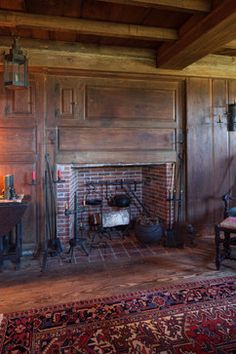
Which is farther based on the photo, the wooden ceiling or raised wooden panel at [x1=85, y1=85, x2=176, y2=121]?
raised wooden panel at [x1=85, y1=85, x2=176, y2=121]

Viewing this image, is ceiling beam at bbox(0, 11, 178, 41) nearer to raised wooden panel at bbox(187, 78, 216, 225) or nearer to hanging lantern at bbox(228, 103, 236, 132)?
raised wooden panel at bbox(187, 78, 216, 225)

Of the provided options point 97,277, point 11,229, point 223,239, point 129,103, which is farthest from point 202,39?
point 11,229

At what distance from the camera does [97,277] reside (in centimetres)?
252

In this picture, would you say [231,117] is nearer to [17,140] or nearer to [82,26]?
[82,26]

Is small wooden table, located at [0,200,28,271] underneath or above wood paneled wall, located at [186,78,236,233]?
underneath

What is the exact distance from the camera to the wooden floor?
7.13 ft

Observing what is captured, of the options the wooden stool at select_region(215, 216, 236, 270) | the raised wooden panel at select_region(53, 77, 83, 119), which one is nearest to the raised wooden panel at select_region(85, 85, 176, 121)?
the raised wooden panel at select_region(53, 77, 83, 119)

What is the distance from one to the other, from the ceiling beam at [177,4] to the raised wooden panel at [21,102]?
1.48 meters

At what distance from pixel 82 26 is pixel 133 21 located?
52 cm

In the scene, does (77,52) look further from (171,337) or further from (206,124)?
(171,337)

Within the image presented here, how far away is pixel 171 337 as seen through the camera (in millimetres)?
1668

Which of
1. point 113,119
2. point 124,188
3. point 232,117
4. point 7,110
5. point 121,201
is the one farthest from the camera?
point 124,188

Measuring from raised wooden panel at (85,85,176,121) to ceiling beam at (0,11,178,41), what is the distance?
73 cm

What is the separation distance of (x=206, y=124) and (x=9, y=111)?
103 inches
